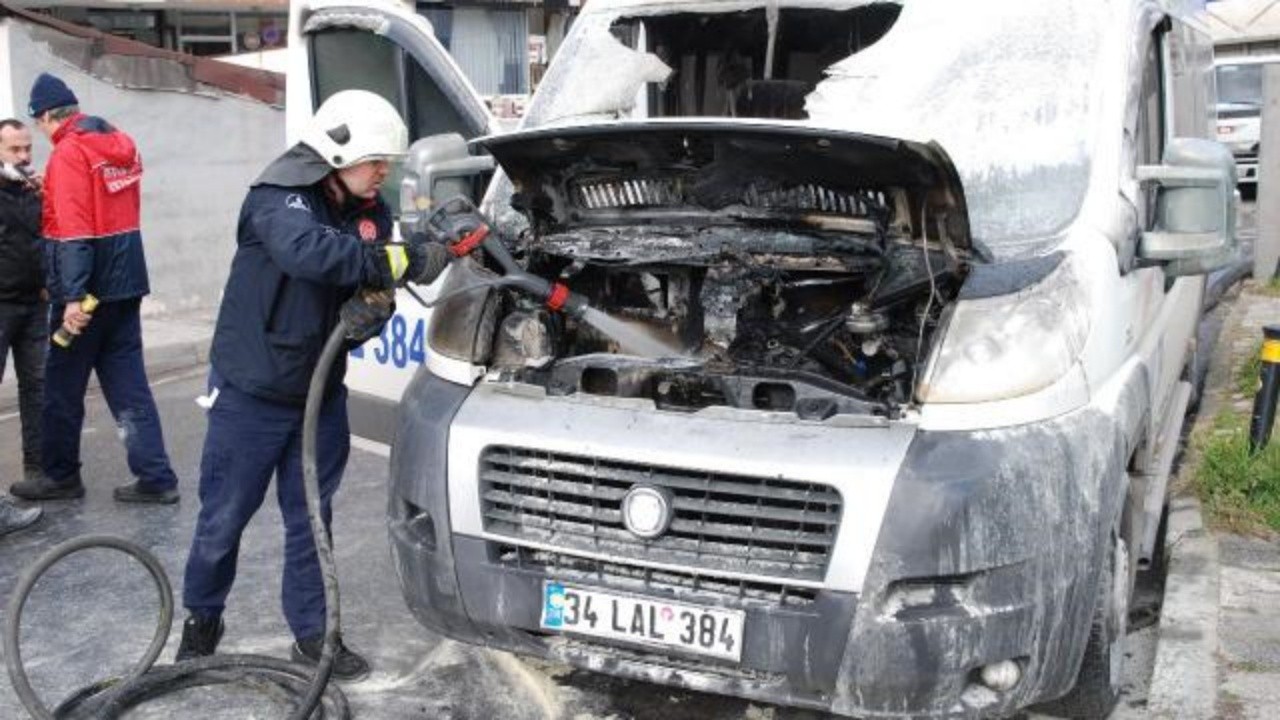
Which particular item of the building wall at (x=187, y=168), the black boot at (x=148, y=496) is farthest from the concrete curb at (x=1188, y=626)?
the building wall at (x=187, y=168)

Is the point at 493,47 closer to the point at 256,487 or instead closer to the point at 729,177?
the point at 256,487

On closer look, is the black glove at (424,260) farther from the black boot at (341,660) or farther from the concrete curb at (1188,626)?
the concrete curb at (1188,626)

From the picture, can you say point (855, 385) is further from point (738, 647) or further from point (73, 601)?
point (73, 601)

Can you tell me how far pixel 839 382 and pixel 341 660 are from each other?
6.21 feet

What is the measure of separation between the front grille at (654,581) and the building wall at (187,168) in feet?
25.3

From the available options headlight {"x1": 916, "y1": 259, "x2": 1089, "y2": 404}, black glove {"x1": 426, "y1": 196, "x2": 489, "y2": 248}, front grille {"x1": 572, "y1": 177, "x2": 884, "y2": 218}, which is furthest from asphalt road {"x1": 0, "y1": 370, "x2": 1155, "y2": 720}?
front grille {"x1": 572, "y1": 177, "x2": 884, "y2": 218}

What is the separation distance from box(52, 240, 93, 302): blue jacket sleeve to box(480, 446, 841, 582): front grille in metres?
3.08

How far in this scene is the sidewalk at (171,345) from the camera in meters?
9.09

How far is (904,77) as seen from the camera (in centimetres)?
429

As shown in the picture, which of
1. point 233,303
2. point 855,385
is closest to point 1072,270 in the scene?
→ point 855,385

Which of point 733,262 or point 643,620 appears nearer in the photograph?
point 643,620

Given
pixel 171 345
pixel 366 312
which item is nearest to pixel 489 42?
pixel 171 345

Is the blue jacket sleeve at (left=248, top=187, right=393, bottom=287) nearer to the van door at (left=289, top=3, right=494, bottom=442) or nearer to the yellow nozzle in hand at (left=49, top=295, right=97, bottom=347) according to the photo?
the van door at (left=289, top=3, right=494, bottom=442)

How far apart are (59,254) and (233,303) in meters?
Answer: 2.18
